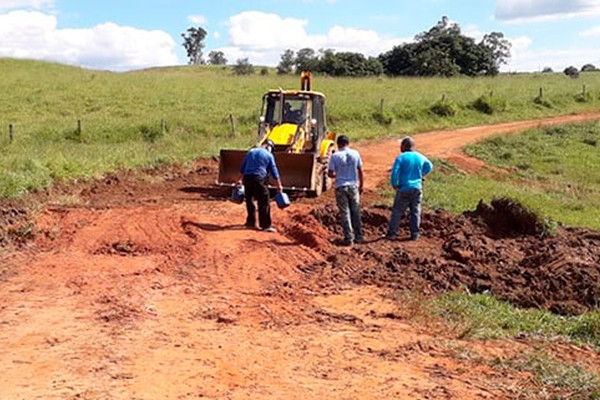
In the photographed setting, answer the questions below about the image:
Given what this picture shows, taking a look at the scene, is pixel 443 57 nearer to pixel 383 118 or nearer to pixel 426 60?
pixel 426 60

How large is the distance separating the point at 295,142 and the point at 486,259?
6516 millimetres

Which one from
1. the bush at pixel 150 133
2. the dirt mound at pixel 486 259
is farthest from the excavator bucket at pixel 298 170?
the bush at pixel 150 133

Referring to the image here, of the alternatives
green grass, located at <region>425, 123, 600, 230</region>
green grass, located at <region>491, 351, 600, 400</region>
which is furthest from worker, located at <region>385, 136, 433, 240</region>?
green grass, located at <region>491, 351, 600, 400</region>

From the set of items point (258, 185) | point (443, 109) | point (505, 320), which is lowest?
point (505, 320)

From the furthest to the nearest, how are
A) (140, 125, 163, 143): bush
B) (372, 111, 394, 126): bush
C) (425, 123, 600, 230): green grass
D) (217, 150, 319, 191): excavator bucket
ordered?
(372, 111, 394, 126): bush → (140, 125, 163, 143): bush → (425, 123, 600, 230): green grass → (217, 150, 319, 191): excavator bucket

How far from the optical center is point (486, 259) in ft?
35.9

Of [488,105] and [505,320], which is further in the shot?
[488,105]

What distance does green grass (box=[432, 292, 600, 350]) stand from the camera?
313 inches

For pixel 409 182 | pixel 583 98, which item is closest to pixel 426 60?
pixel 583 98

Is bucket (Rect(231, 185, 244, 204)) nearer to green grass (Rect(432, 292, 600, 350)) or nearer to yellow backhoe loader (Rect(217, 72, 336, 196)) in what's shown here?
yellow backhoe loader (Rect(217, 72, 336, 196))

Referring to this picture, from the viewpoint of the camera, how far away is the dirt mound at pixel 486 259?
9.64 metres

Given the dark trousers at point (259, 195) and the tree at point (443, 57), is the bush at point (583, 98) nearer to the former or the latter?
the tree at point (443, 57)

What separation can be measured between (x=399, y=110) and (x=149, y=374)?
3004cm

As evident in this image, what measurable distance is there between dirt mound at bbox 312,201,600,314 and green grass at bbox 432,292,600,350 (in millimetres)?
360
